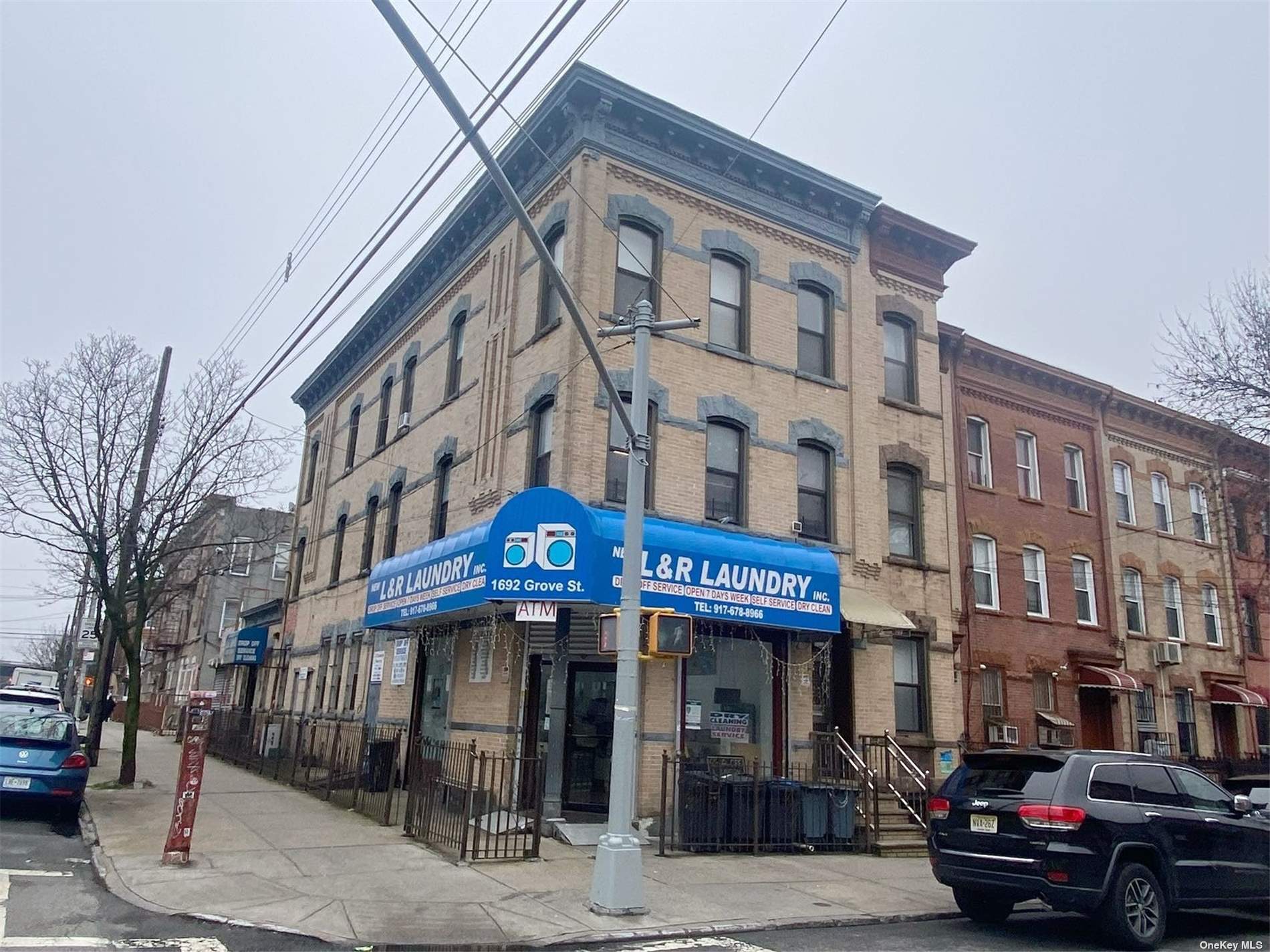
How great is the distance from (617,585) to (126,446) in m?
11.8

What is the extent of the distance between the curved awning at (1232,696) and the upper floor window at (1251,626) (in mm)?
1924

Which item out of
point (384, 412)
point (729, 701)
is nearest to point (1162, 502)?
point (729, 701)

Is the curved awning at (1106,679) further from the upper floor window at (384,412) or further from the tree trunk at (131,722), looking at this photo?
the tree trunk at (131,722)

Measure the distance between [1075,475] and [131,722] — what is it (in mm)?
21957

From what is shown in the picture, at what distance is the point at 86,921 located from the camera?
7926mm

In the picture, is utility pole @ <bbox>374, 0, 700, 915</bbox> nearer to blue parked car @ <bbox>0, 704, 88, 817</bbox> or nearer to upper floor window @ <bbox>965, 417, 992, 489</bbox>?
blue parked car @ <bbox>0, 704, 88, 817</bbox>

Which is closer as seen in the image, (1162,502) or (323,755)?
(323,755)

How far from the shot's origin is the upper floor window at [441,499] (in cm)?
1858

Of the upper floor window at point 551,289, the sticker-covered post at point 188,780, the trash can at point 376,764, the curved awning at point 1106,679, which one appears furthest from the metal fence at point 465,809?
the curved awning at point 1106,679

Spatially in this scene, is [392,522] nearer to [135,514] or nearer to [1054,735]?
[135,514]

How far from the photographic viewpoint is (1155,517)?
25359mm

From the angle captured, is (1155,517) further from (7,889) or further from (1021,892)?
(7,889)

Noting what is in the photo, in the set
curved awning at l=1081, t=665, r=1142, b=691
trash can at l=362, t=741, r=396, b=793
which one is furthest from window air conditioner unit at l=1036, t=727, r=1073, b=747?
trash can at l=362, t=741, r=396, b=793

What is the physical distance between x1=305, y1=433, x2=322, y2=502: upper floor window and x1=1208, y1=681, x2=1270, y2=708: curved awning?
25445 millimetres
